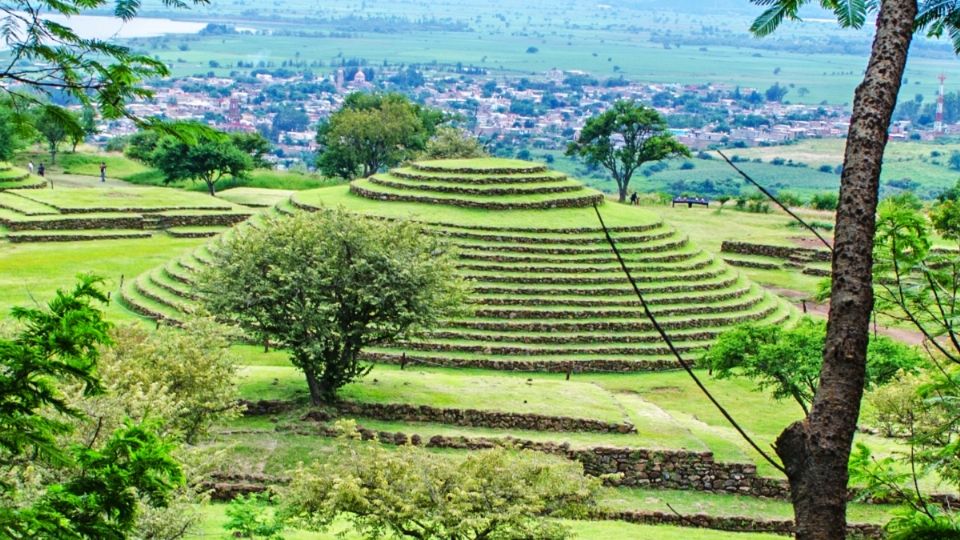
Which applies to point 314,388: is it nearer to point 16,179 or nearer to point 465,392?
point 465,392

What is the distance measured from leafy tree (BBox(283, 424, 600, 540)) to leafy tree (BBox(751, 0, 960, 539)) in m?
8.39

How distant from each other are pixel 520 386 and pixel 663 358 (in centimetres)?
639

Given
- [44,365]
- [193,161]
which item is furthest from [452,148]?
[44,365]

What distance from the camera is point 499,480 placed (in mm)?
15469

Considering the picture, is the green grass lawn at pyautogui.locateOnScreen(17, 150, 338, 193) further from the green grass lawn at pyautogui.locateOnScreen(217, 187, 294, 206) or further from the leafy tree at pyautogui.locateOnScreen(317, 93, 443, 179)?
the green grass lawn at pyautogui.locateOnScreen(217, 187, 294, 206)

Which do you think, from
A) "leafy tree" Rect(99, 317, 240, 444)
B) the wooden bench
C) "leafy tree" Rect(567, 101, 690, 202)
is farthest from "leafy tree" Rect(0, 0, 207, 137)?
"leafy tree" Rect(567, 101, 690, 202)

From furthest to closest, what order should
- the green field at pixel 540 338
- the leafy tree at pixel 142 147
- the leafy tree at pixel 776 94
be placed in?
1. the leafy tree at pixel 776 94
2. the leafy tree at pixel 142 147
3. the green field at pixel 540 338

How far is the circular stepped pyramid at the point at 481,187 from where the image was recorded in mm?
37656

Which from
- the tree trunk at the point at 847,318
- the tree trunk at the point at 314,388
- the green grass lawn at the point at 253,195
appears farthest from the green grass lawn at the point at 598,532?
the green grass lawn at the point at 253,195

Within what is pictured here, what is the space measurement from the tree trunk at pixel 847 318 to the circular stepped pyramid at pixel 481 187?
2969 cm

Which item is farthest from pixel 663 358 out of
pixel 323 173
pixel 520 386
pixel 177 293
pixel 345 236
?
pixel 323 173

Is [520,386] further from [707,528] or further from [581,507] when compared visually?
[581,507]

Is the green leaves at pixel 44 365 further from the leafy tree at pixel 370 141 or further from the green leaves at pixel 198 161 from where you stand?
the leafy tree at pixel 370 141

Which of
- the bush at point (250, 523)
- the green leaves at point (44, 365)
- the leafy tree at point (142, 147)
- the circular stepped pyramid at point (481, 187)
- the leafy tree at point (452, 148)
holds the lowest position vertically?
the leafy tree at point (142, 147)
